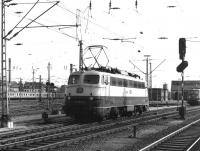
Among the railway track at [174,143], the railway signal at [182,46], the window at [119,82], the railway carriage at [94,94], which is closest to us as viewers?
the railway track at [174,143]

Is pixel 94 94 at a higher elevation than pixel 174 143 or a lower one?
higher

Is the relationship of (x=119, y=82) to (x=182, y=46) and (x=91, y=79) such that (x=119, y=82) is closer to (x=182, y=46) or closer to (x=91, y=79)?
(x=91, y=79)

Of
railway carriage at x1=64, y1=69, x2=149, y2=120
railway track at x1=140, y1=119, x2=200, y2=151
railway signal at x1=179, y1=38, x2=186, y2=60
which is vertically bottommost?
railway track at x1=140, y1=119, x2=200, y2=151

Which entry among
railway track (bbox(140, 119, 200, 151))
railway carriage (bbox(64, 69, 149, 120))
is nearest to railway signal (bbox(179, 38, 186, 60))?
railway carriage (bbox(64, 69, 149, 120))

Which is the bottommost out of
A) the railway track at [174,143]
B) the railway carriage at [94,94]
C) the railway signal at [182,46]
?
the railway track at [174,143]

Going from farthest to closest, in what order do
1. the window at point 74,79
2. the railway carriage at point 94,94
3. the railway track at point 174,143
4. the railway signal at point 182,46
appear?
the railway signal at point 182,46, the window at point 74,79, the railway carriage at point 94,94, the railway track at point 174,143

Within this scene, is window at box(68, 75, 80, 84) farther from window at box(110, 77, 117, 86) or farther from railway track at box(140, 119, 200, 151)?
railway track at box(140, 119, 200, 151)

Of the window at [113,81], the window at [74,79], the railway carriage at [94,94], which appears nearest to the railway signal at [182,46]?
the railway carriage at [94,94]

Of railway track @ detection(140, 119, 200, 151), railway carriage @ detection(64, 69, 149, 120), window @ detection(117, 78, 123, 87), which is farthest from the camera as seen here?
window @ detection(117, 78, 123, 87)

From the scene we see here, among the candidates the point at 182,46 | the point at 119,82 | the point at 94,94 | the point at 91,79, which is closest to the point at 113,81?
the point at 119,82

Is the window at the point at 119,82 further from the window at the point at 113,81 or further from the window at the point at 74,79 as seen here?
the window at the point at 74,79

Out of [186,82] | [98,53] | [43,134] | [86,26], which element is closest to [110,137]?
[43,134]

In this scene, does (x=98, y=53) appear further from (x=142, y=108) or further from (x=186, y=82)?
(x=186, y=82)

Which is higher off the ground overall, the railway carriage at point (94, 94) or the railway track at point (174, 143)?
the railway carriage at point (94, 94)
